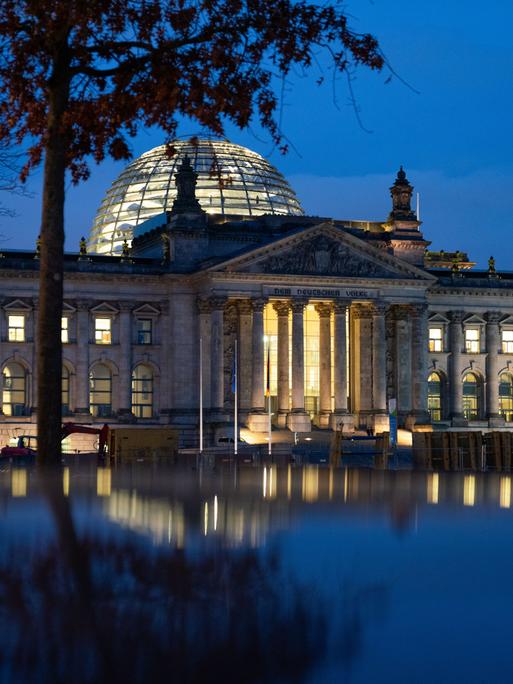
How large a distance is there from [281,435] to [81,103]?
70.0 meters

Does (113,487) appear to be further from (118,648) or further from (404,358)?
(404,358)

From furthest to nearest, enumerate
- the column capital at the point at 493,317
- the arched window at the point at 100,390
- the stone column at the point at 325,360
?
the column capital at the point at 493,317, the stone column at the point at 325,360, the arched window at the point at 100,390

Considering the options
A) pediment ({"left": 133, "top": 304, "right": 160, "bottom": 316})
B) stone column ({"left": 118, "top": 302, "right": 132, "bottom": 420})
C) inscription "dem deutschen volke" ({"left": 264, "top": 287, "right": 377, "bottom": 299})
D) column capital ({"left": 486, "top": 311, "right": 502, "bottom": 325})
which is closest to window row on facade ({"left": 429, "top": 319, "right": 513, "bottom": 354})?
column capital ({"left": 486, "top": 311, "right": 502, "bottom": 325})

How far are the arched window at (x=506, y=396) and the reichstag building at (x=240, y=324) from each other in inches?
324

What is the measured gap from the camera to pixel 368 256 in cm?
9456

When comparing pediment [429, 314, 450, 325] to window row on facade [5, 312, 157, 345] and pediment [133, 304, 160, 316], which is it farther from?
window row on facade [5, 312, 157, 345]

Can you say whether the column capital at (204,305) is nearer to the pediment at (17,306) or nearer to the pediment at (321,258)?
the pediment at (321,258)

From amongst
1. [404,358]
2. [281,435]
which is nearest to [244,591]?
[281,435]

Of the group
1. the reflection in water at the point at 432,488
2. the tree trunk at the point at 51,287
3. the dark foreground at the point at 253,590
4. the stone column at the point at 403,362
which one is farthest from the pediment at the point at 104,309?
the dark foreground at the point at 253,590

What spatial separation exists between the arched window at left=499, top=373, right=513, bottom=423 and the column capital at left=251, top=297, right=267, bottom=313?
A: 25.5 m

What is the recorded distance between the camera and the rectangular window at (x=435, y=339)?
104m

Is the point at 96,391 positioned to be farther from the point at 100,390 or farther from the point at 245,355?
the point at 245,355

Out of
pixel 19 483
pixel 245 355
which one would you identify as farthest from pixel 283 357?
pixel 19 483

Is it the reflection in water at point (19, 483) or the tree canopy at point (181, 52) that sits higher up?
the tree canopy at point (181, 52)
